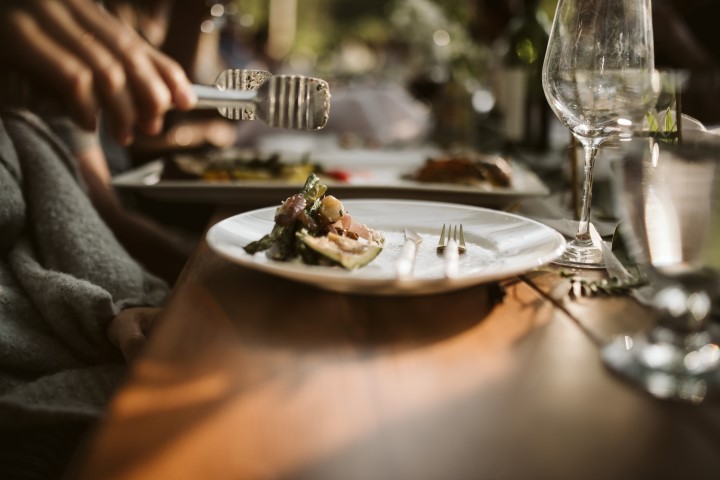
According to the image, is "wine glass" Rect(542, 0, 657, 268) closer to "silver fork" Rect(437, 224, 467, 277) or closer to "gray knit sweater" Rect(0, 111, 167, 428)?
"silver fork" Rect(437, 224, 467, 277)

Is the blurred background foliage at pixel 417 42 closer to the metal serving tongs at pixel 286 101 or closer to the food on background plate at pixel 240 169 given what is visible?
the food on background plate at pixel 240 169

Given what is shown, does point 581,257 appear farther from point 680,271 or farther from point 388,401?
point 388,401

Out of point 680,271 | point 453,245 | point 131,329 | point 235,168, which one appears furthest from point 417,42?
point 680,271

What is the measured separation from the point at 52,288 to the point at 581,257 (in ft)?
2.16

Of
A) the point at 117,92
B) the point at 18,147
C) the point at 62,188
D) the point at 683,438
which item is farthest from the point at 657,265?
the point at 18,147

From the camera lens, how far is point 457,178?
1368 mm

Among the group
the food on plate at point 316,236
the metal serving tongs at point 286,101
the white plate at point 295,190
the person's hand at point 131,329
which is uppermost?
the metal serving tongs at point 286,101

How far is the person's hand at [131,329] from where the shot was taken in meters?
0.70

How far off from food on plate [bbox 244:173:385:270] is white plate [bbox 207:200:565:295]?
0.01 m

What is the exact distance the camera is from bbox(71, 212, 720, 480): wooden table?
39cm

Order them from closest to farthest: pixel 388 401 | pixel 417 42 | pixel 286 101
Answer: pixel 388 401, pixel 286 101, pixel 417 42

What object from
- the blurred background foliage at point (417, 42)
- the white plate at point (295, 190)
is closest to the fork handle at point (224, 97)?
the white plate at point (295, 190)

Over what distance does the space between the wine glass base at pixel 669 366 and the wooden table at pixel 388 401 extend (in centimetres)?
1

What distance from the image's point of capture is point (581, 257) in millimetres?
822
